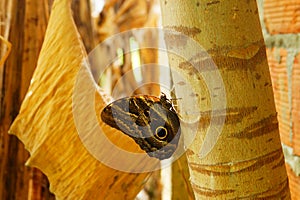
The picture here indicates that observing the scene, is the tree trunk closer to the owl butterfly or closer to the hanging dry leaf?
the owl butterfly

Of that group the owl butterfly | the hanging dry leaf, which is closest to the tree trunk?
the owl butterfly

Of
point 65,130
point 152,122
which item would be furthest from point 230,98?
point 65,130

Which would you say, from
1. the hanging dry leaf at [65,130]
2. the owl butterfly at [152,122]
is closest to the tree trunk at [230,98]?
the owl butterfly at [152,122]

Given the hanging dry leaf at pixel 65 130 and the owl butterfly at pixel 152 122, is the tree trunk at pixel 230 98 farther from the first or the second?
the hanging dry leaf at pixel 65 130

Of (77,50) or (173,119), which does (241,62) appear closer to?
(173,119)

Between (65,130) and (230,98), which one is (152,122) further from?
(65,130)

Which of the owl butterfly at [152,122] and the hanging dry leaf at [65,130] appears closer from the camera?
the owl butterfly at [152,122]
